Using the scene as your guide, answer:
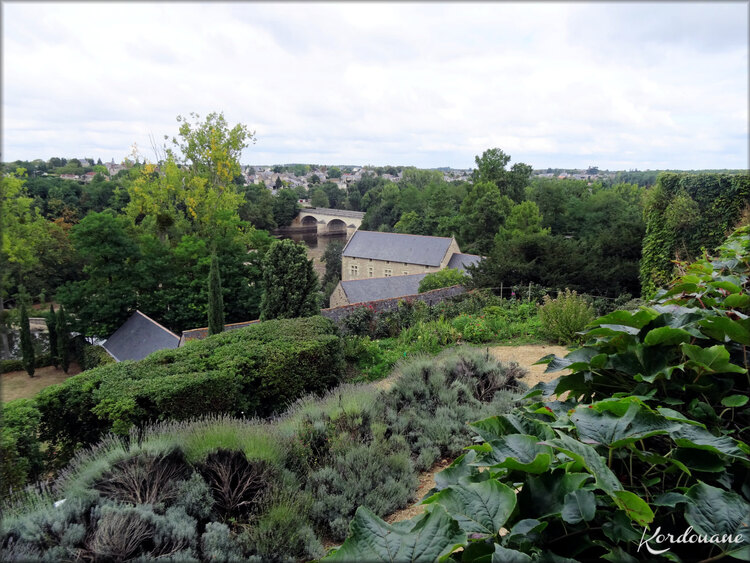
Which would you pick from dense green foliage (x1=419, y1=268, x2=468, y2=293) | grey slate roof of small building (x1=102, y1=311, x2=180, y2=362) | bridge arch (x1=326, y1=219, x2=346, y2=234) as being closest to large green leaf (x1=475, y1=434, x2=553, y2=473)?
grey slate roof of small building (x1=102, y1=311, x2=180, y2=362)

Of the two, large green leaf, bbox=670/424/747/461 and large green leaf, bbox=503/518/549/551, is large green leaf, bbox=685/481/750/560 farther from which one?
large green leaf, bbox=503/518/549/551

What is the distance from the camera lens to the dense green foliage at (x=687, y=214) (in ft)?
40.6

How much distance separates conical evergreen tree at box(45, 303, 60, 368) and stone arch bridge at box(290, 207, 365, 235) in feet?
151

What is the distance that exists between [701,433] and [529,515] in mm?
707

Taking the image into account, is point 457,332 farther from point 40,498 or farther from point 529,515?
point 529,515

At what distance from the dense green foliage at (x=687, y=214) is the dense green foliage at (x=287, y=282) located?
911 centimetres

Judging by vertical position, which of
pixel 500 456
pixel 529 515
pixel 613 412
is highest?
pixel 613 412

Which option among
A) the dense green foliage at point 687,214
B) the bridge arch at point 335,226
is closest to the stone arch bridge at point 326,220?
the bridge arch at point 335,226

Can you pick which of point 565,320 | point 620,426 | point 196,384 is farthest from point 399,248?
point 620,426

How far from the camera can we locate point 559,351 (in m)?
7.96

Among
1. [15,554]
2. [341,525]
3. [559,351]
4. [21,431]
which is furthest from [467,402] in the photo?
[21,431]

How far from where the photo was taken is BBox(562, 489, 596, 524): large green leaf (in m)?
1.25

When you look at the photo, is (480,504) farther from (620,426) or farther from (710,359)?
(710,359)

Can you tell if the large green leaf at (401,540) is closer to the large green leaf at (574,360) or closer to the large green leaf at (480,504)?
the large green leaf at (480,504)
